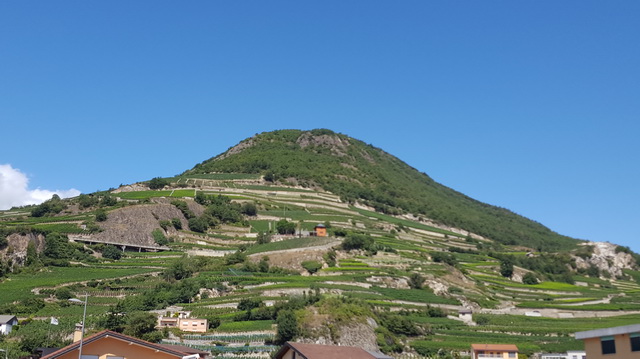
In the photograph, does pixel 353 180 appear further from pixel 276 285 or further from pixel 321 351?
pixel 321 351

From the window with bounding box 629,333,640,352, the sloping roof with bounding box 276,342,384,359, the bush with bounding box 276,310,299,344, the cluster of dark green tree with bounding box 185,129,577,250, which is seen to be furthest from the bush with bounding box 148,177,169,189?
the window with bounding box 629,333,640,352

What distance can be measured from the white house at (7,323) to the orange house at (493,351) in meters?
42.4

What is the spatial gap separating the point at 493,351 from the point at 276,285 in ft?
91.6

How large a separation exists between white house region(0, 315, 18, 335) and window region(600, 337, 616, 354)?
51838mm

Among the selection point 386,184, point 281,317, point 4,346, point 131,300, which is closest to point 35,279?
point 131,300

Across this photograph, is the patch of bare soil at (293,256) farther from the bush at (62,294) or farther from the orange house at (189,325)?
the orange house at (189,325)

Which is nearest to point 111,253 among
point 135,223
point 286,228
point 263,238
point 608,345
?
point 135,223

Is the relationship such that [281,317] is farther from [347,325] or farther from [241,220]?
[241,220]

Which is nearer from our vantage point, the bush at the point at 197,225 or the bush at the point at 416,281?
the bush at the point at 416,281

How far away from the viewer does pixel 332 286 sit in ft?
253

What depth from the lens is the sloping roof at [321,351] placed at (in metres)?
29.4

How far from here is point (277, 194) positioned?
5522 inches

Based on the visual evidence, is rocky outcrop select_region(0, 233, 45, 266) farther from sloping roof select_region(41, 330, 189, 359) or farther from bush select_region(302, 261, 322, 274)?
sloping roof select_region(41, 330, 189, 359)

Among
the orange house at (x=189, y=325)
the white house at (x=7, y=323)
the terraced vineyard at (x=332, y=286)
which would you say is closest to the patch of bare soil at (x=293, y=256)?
the terraced vineyard at (x=332, y=286)
